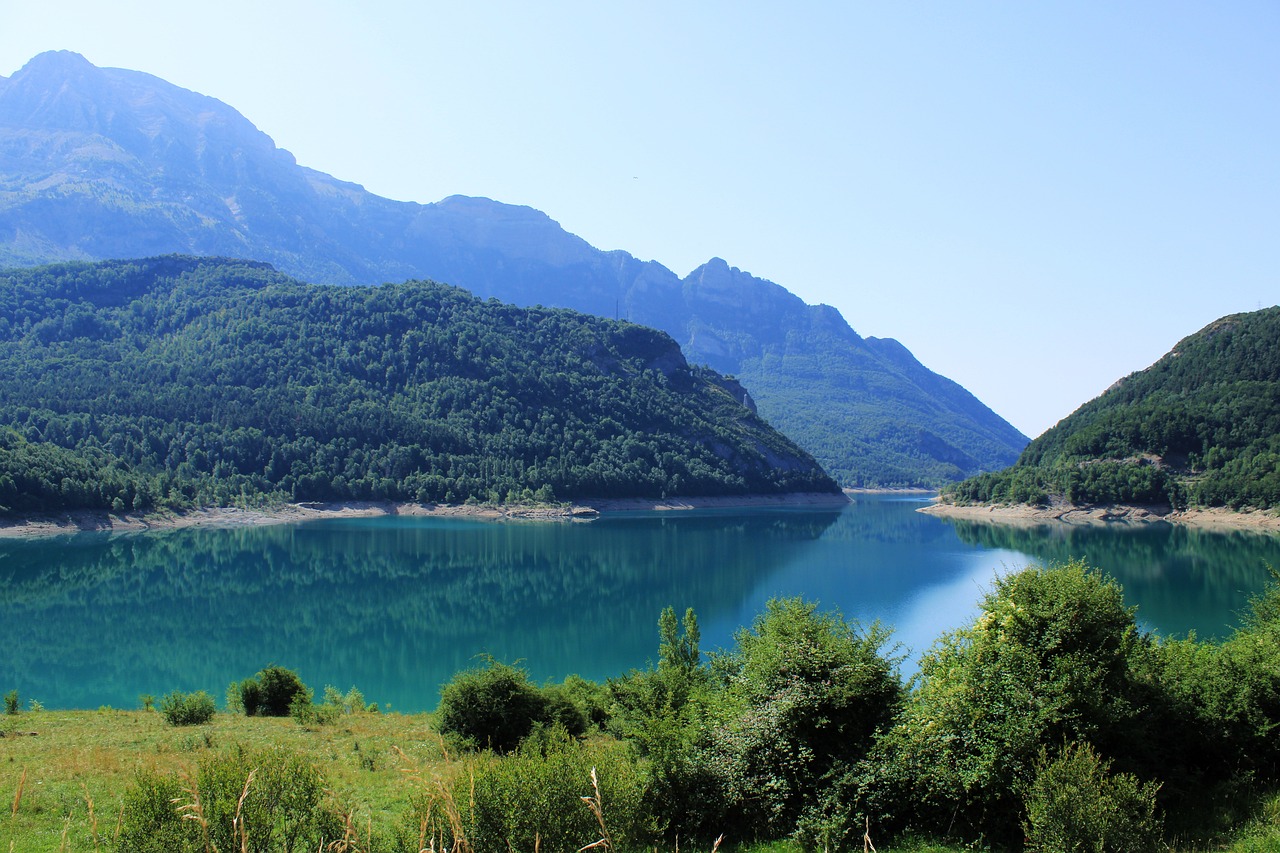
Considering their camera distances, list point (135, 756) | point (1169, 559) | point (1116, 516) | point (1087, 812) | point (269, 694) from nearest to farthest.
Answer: point (1087, 812) → point (135, 756) → point (269, 694) → point (1169, 559) → point (1116, 516)

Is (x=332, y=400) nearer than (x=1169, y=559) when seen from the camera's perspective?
No

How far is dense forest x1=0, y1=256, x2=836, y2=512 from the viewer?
10031 centimetres

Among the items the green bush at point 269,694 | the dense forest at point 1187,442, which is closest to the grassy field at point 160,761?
the green bush at point 269,694

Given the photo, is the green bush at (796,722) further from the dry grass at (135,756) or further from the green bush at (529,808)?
the dry grass at (135,756)

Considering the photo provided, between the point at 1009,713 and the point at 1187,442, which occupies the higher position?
the point at 1187,442

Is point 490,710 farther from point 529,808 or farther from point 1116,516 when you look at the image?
point 1116,516

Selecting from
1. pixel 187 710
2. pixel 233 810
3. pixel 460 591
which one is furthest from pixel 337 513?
pixel 233 810

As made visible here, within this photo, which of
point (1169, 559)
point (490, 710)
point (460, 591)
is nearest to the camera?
point (490, 710)

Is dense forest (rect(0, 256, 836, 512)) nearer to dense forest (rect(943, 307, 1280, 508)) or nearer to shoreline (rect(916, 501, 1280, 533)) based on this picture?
shoreline (rect(916, 501, 1280, 533))

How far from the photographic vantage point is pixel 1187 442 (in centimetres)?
10062

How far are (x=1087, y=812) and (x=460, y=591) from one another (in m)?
45.0

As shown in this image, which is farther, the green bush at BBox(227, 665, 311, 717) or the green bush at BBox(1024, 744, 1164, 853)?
the green bush at BBox(227, 665, 311, 717)

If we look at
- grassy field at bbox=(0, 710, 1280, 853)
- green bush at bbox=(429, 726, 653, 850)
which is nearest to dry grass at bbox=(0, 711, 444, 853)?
grassy field at bbox=(0, 710, 1280, 853)

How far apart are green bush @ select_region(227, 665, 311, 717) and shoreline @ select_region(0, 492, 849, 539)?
6483 cm
